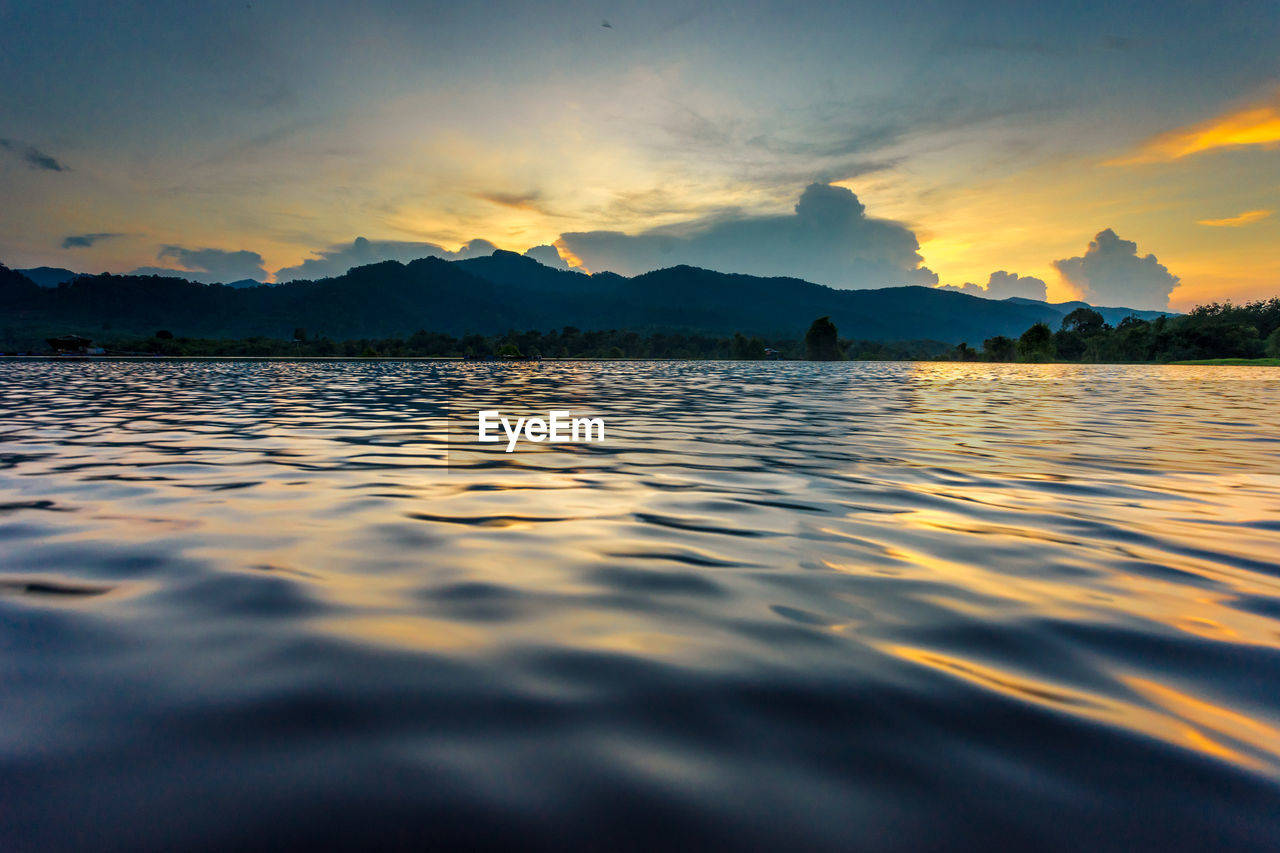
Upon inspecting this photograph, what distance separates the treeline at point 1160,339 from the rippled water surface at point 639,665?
559 ft

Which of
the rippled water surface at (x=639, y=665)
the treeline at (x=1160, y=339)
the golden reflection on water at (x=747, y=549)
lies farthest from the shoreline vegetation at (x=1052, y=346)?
the rippled water surface at (x=639, y=665)

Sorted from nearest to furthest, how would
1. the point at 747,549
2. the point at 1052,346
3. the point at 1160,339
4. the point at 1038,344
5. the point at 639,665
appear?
the point at 639,665, the point at 747,549, the point at 1160,339, the point at 1038,344, the point at 1052,346

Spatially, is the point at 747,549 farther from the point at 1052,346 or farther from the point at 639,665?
the point at 1052,346

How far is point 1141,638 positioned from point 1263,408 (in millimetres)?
28079

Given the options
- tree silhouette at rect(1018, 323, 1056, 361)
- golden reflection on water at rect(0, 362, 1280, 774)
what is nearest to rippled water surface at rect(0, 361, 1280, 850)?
golden reflection on water at rect(0, 362, 1280, 774)

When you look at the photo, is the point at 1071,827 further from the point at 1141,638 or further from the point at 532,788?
the point at 1141,638

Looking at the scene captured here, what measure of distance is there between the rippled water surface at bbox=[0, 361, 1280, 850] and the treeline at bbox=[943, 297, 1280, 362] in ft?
559

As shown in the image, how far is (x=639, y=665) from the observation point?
373 cm

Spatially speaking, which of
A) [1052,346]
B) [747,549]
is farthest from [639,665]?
[1052,346]

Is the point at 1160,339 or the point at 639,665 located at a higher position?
the point at 1160,339

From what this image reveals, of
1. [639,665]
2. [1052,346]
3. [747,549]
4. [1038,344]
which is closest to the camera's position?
[639,665]

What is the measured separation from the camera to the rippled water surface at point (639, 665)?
96.1 inches

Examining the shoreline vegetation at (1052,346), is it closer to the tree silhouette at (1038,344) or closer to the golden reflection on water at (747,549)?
the tree silhouette at (1038,344)

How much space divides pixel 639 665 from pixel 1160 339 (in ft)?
624
